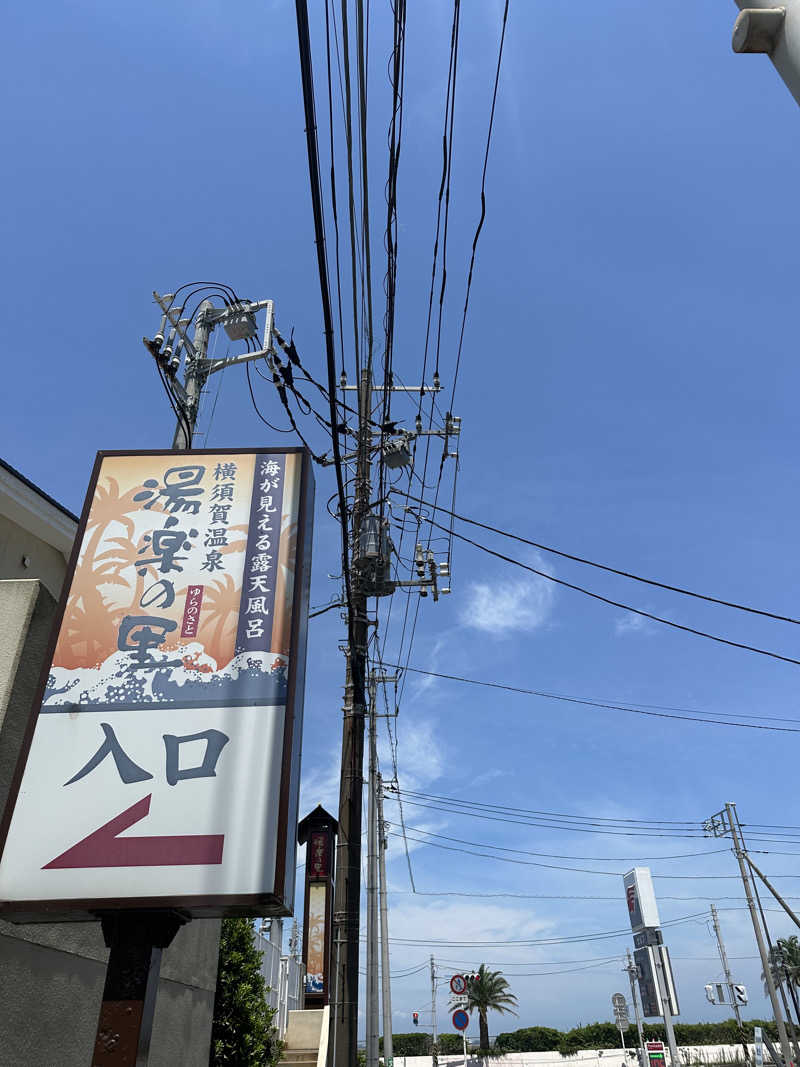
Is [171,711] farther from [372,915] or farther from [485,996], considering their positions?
[485,996]

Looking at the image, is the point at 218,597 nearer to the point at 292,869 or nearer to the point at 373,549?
the point at 292,869

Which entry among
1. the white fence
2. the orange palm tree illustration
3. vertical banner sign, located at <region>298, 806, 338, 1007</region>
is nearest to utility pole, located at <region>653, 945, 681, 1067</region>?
the white fence

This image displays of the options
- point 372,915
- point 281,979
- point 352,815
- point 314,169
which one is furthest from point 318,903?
point 314,169

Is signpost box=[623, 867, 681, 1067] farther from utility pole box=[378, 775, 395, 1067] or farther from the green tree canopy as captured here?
utility pole box=[378, 775, 395, 1067]

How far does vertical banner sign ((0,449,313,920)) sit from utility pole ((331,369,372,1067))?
2.51m

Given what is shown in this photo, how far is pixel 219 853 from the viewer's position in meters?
5.17

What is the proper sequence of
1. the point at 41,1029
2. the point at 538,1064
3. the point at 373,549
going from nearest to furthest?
the point at 41,1029 < the point at 373,549 < the point at 538,1064

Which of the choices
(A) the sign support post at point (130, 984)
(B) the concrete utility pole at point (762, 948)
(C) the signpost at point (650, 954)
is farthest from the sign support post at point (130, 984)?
(B) the concrete utility pole at point (762, 948)

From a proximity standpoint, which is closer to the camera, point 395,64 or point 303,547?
point 395,64

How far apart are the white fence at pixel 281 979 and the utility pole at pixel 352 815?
8.79 meters

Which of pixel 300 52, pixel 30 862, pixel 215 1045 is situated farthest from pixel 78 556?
pixel 215 1045

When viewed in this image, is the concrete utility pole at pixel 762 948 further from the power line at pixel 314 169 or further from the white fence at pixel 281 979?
the power line at pixel 314 169

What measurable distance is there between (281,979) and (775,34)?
23574mm

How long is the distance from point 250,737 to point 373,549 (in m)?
6.59
